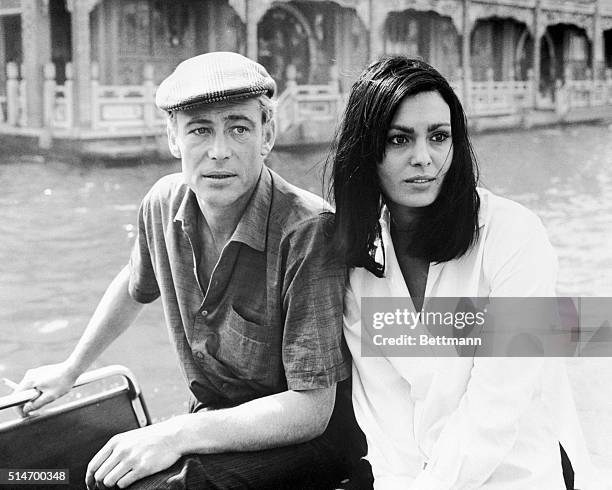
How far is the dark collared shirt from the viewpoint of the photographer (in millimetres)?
1081

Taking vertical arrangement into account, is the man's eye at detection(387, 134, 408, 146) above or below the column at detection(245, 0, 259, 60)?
below

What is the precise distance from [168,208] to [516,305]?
59 centimetres

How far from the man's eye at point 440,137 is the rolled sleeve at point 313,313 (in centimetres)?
21

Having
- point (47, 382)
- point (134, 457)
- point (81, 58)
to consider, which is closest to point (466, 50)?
point (81, 58)

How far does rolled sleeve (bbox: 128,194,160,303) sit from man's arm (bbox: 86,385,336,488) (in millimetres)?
354

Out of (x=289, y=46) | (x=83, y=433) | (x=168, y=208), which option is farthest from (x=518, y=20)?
(x=83, y=433)

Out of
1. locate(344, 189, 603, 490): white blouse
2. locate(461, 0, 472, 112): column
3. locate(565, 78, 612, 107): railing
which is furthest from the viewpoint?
locate(461, 0, 472, 112): column

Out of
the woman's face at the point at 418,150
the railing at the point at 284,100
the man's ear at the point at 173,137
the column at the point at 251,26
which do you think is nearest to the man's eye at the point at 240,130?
the man's ear at the point at 173,137

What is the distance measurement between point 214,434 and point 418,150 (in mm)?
480

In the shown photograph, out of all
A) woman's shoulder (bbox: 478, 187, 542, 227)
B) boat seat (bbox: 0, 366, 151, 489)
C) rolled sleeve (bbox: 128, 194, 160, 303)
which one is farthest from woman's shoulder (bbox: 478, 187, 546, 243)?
boat seat (bbox: 0, 366, 151, 489)

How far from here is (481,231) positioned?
3.38 feet

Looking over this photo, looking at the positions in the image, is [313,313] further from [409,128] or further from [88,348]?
[88,348]

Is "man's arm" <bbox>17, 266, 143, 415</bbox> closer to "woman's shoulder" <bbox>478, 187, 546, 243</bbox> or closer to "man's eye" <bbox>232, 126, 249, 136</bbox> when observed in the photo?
"man's eye" <bbox>232, 126, 249, 136</bbox>

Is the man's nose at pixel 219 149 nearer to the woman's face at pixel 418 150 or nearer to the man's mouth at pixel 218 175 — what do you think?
the man's mouth at pixel 218 175
